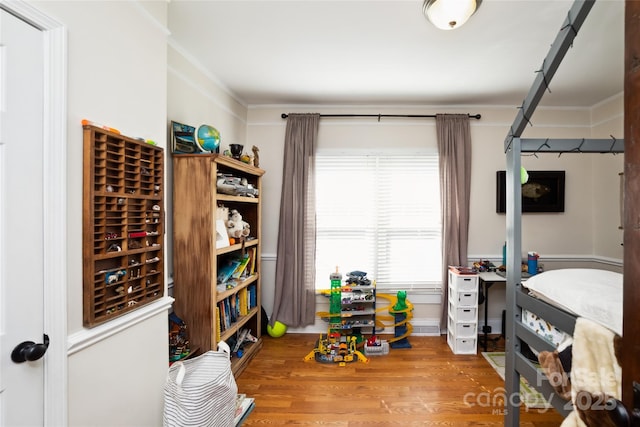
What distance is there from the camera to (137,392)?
151 centimetres

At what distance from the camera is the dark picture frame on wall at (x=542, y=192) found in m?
3.46

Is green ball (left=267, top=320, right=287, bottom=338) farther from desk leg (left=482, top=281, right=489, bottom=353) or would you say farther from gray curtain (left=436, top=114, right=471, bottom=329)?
desk leg (left=482, top=281, right=489, bottom=353)

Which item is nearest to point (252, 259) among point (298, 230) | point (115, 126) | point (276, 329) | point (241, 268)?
point (241, 268)

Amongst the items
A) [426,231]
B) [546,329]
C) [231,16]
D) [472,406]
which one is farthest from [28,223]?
[426,231]

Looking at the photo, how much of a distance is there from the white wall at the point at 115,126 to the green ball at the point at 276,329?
5.71 feet

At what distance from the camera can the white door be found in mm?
966

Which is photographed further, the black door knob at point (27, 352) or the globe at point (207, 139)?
the globe at point (207, 139)

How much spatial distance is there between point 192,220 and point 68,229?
1020 mm

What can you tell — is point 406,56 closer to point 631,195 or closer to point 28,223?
point 631,195

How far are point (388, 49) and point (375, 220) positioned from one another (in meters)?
1.81

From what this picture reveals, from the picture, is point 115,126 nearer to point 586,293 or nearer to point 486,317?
point 586,293

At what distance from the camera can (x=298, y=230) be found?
343cm

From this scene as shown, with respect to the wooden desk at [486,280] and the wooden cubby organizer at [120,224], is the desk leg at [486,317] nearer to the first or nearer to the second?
the wooden desk at [486,280]

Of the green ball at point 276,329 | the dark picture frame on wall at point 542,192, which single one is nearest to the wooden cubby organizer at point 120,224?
the green ball at point 276,329
